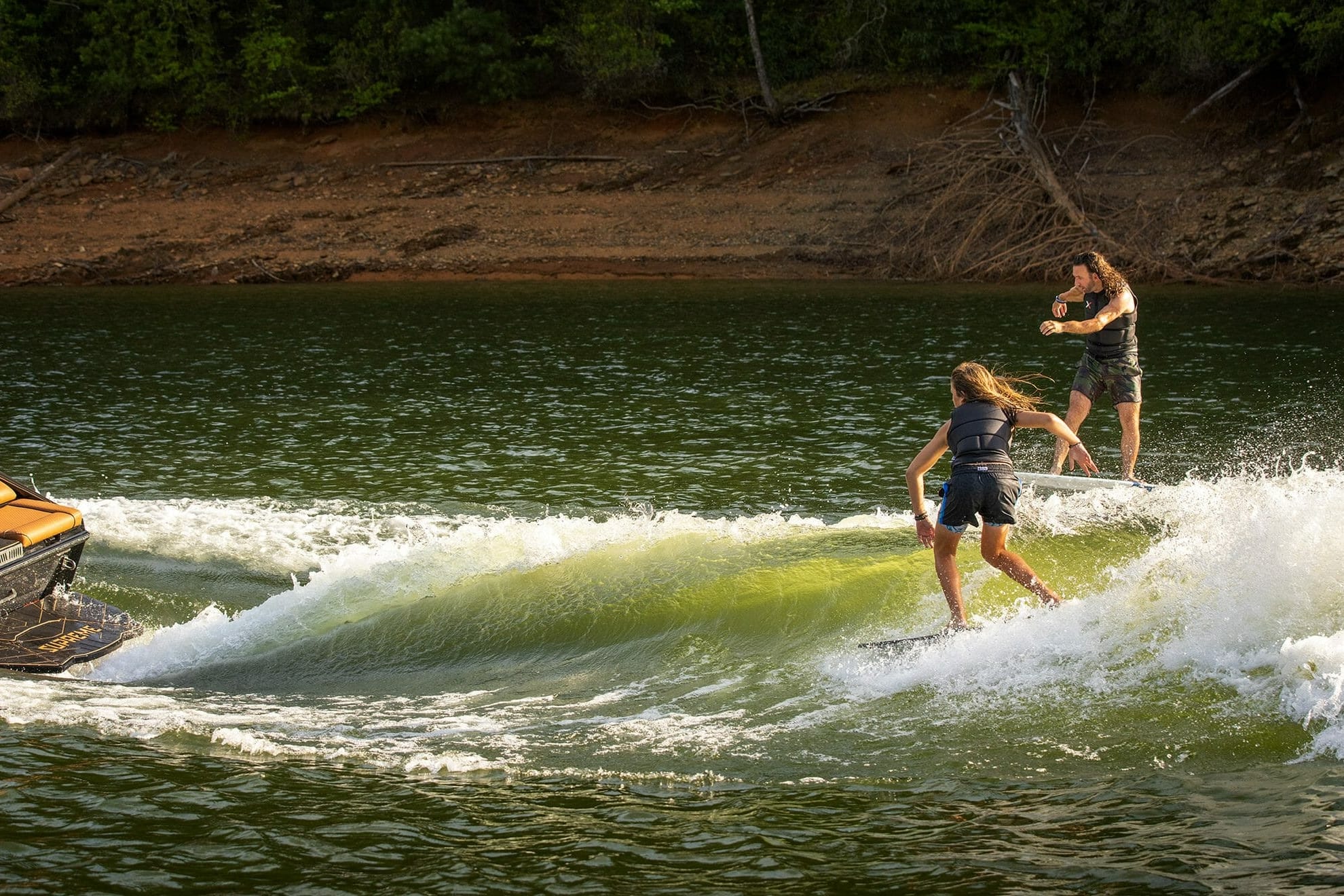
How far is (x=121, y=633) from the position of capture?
34.9ft

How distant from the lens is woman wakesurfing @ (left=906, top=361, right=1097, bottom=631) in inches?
344

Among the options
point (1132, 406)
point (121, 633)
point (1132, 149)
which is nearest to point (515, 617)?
point (121, 633)

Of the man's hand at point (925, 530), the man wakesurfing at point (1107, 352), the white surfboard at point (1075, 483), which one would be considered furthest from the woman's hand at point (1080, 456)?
the man wakesurfing at point (1107, 352)

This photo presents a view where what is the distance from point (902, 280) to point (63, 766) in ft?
91.8

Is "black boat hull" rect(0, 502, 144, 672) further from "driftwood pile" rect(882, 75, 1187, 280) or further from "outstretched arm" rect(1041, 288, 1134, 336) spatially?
"driftwood pile" rect(882, 75, 1187, 280)

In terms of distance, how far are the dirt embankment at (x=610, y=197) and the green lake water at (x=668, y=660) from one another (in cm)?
1512

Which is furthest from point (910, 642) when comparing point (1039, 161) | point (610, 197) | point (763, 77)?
point (763, 77)

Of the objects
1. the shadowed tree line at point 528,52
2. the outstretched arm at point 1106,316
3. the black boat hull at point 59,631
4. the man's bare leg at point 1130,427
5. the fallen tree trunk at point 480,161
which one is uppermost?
the shadowed tree line at point 528,52

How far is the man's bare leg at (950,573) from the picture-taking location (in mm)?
9023

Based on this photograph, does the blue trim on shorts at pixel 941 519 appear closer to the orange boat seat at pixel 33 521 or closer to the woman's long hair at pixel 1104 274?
the woman's long hair at pixel 1104 274

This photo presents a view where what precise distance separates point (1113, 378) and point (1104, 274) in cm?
104

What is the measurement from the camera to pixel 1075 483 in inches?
489

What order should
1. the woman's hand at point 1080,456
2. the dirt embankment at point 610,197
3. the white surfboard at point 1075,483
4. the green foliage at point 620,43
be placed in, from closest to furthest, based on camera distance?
the woman's hand at point 1080,456 → the white surfboard at point 1075,483 → the dirt embankment at point 610,197 → the green foliage at point 620,43

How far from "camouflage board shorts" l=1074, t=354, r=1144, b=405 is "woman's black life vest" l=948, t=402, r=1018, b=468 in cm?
455
